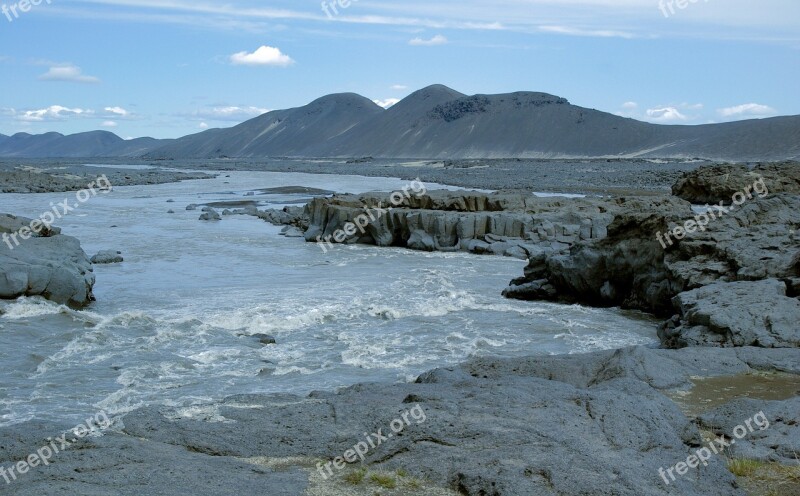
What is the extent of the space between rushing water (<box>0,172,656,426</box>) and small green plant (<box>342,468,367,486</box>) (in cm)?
244

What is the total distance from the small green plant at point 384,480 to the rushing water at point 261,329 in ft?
8.69

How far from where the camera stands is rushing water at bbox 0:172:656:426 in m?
12.4

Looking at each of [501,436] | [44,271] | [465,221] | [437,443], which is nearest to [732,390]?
[501,436]

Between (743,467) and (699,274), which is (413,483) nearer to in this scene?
(743,467)

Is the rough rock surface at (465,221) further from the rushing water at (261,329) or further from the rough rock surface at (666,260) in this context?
the rough rock surface at (666,260)

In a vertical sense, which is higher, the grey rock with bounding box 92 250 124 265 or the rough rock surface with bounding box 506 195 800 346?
the rough rock surface with bounding box 506 195 800 346

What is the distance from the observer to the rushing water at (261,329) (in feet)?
40.6

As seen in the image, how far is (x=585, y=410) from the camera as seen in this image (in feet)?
22.7

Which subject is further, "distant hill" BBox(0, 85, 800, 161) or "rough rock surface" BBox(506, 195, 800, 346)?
"distant hill" BBox(0, 85, 800, 161)

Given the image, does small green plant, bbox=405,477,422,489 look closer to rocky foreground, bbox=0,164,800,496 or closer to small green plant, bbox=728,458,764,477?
rocky foreground, bbox=0,164,800,496

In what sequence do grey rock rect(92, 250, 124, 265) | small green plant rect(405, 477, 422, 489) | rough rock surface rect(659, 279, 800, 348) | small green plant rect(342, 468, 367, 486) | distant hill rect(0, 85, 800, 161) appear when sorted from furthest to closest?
distant hill rect(0, 85, 800, 161) → grey rock rect(92, 250, 124, 265) → rough rock surface rect(659, 279, 800, 348) → small green plant rect(342, 468, 367, 486) → small green plant rect(405, 477, 422, 489)

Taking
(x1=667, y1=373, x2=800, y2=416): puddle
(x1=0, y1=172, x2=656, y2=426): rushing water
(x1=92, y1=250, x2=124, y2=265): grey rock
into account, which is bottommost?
(x1=0, y1=172, x2=656, y2=426): rushing water

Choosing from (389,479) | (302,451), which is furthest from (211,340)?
(389,479)

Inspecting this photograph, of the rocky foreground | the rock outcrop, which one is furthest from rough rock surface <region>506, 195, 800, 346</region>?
the rocky foreground
